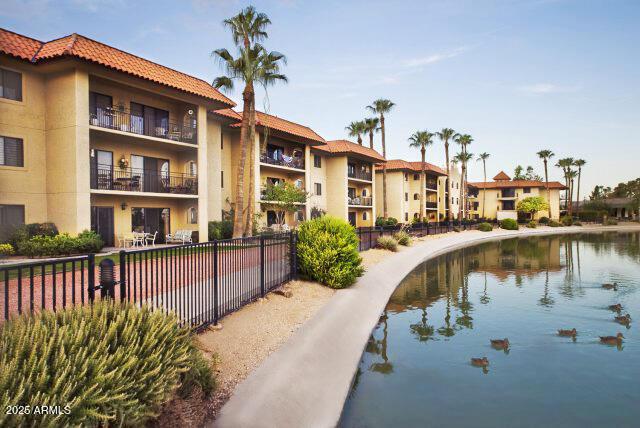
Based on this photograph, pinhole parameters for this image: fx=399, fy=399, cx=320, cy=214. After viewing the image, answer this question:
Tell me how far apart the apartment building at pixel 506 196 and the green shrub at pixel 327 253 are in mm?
77915

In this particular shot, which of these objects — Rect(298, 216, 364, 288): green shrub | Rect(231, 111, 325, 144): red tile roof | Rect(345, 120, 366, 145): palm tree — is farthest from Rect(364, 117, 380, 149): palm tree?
Rect(298, 216, 364, 288): green shrub

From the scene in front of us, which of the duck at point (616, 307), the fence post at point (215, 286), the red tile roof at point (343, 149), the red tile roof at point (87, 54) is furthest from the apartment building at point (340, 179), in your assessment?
the fence post at point (215, 286)

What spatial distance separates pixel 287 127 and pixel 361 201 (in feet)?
54.8

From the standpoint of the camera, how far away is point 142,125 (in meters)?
25.1

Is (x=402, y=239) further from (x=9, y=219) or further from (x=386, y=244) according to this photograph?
(x=9, y=219)

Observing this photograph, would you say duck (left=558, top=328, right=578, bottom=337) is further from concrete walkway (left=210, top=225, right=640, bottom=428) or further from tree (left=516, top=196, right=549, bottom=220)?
tree (left=516, top=196, right=549, bottom=220)

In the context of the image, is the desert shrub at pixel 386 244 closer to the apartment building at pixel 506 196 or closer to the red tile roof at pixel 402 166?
the red tile roof at pixel 402 166

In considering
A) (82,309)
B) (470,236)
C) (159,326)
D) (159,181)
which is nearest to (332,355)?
(159,326)

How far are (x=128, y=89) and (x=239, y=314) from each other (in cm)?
1985

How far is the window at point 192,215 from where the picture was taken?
92.0ft

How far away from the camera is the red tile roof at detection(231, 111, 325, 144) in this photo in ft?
112

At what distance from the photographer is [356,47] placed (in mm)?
27375

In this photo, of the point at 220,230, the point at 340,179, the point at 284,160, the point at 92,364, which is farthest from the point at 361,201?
the point at 92,364

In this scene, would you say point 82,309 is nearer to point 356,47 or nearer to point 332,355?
point 332,355
